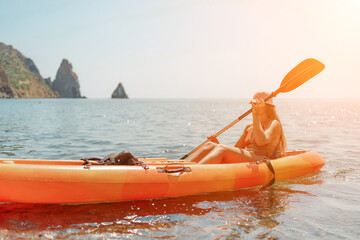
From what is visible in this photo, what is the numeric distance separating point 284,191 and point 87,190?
3.05 metres

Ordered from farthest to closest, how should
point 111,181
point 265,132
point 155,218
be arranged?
point 265,132, point 111,181, point 155,218

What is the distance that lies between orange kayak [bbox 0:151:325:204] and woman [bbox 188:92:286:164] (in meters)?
0.21

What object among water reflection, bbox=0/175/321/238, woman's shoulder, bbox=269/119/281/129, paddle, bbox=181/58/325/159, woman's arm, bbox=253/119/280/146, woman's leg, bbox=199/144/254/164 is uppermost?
paddle, bbox=181/58/325/159

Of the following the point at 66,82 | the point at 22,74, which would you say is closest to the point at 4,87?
the point at 22,74

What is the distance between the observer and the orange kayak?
420cm

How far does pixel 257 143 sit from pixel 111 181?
7.56ft

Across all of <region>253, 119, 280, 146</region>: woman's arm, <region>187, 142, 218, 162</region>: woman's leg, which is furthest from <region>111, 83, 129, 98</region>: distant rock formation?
<region>253, 119, 280, 146</region>: woman's arm

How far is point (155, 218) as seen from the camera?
4141mm

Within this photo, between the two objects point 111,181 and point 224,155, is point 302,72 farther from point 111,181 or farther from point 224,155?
point 111,181

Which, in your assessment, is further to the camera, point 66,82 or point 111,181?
point 66,82

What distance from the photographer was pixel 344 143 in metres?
11.5

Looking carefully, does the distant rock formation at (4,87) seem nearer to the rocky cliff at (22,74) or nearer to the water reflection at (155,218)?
the rocky cliff at (22,74)

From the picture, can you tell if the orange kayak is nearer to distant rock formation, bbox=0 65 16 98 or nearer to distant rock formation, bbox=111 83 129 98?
distant rock formation, bbox=0 65 16 98

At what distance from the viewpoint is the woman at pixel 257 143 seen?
5.26 meters
